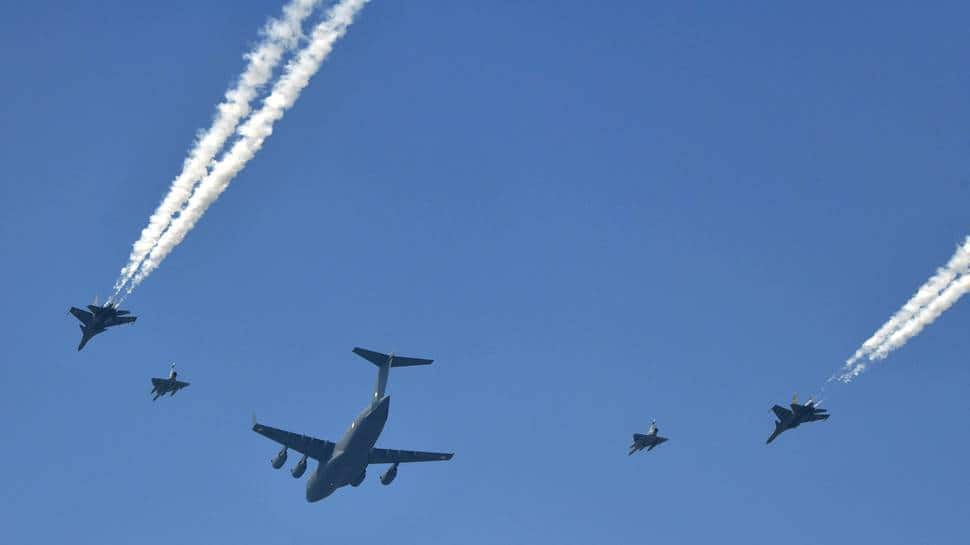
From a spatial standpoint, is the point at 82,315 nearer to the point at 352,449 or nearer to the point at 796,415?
the point at 352,449

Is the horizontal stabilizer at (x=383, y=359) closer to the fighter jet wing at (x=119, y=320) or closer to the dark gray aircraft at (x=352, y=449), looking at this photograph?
the dark gray aircraft at (x=352, y=449)

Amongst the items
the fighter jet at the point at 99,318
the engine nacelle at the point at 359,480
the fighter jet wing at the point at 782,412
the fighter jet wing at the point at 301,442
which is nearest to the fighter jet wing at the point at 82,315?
the fighter jet at the point at 99,318

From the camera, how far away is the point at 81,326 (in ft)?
296

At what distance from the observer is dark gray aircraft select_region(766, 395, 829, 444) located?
8250 cm

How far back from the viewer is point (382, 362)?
10306cm

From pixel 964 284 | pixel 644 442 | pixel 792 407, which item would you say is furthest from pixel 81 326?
pixel 964 284

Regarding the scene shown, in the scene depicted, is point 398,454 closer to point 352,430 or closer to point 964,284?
point 352,430

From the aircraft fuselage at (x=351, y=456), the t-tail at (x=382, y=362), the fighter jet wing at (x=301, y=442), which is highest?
the t-tail at (x=382, y=362)

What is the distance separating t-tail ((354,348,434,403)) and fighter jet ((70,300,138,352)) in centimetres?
2124

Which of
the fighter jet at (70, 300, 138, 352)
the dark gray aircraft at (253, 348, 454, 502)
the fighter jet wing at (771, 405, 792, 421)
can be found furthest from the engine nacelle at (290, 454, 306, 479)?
the fighter jet wing at (771, 405, 792, 421)

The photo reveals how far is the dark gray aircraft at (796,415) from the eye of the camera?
82.5m

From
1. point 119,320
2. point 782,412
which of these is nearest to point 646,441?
point 782,412

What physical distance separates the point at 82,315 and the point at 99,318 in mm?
1372

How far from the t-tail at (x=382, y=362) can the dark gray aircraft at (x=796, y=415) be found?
3225 centimetres
